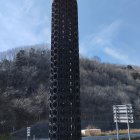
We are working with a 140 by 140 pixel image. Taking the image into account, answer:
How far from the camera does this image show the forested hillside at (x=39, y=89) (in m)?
73.4

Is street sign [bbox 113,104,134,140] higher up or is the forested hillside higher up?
the forested hillside

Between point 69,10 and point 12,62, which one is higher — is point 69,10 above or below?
below

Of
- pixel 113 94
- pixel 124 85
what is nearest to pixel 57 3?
pixel 113 94

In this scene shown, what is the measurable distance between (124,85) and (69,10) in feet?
281

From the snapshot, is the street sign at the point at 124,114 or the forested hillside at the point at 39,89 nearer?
the street sign at the point at 124,114

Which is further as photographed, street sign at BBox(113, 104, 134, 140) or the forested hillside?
the forested hillside

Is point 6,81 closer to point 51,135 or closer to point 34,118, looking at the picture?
point 34,118

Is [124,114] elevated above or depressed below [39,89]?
below

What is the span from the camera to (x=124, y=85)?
10119 cm

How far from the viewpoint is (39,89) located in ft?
273

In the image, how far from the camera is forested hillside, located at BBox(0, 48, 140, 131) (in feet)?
241

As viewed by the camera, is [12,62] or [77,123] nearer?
[77,123]

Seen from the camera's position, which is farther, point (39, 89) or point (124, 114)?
point (39, 89)

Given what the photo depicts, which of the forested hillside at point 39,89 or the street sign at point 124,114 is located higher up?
the forested hillside at point 39,89
